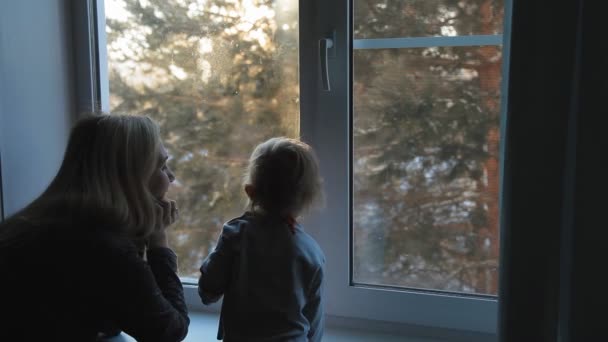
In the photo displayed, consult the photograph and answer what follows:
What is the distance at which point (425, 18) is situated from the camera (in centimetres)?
125

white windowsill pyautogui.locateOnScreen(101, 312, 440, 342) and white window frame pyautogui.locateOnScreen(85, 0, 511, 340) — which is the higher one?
white window frame pyautogui.locateOnScreen(85, 0, 511, 340)

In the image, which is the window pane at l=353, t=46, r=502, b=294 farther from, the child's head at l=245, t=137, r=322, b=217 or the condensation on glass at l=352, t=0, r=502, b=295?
the child's head at l=245, t=137, r=322, b=217

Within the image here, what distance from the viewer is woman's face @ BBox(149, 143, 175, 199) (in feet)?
3.74

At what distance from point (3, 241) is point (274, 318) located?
0.50 m

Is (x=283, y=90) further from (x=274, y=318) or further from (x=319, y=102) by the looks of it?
(x=274, y=318)

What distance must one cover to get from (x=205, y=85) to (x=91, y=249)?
59cm

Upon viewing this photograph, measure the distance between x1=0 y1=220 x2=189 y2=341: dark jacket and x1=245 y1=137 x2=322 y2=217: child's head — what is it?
262mm

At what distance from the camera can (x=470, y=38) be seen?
121 cm

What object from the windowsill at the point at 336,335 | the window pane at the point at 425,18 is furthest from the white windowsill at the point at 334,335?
the window pane at the point at 425,18

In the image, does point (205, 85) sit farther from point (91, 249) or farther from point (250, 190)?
point (91, 249)

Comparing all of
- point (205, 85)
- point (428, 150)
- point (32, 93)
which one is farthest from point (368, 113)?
point (32, 93)

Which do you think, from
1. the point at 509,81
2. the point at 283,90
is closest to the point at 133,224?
the point at 283,90

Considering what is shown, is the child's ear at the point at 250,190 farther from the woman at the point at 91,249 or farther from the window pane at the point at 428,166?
the window pane at the point at 428,166

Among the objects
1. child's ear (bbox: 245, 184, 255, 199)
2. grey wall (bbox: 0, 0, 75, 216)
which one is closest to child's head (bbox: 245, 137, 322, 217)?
child's ear (bbox: 245, 184, 255, 199)
